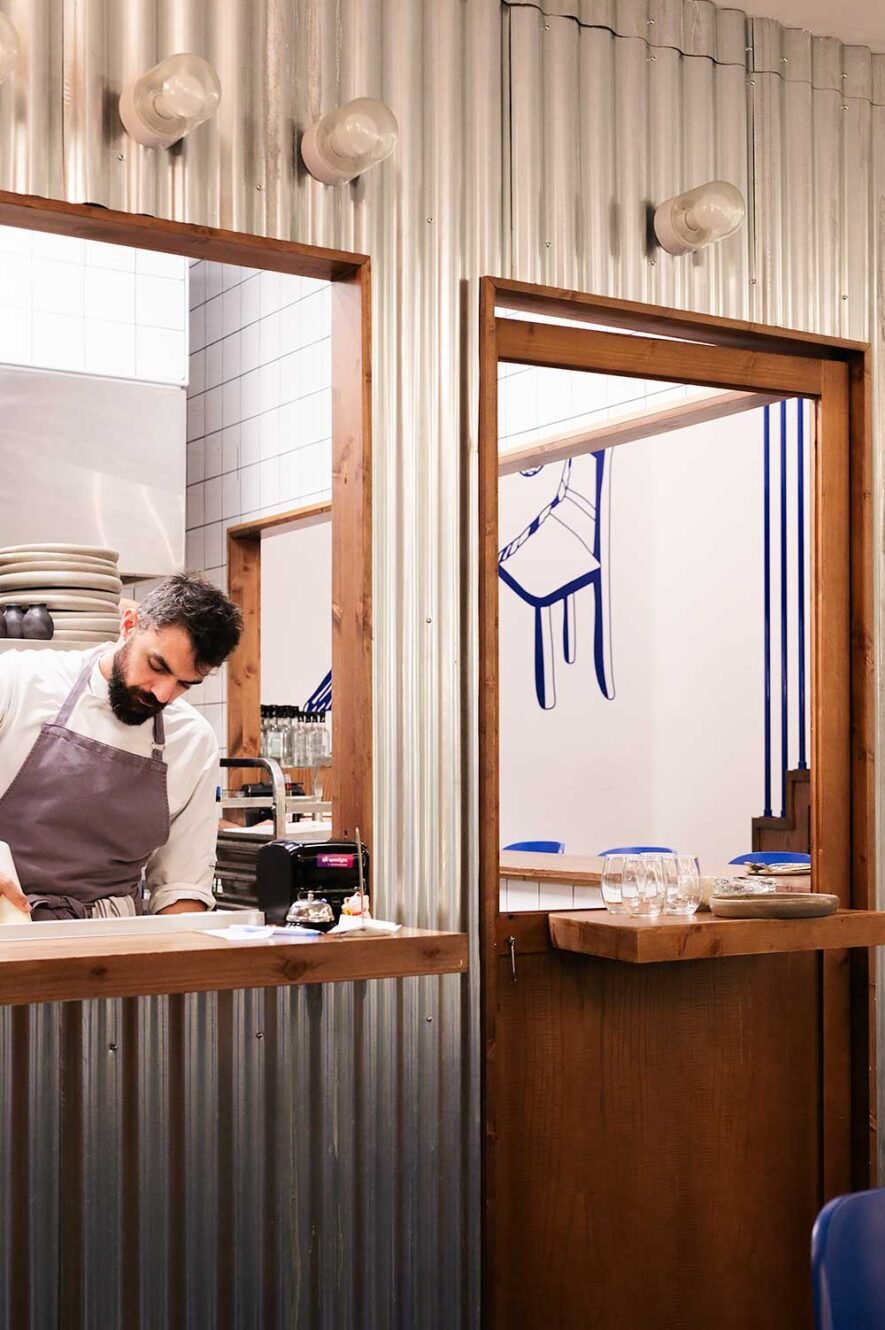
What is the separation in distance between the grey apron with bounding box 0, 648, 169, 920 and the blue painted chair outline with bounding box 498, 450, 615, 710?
119 cm

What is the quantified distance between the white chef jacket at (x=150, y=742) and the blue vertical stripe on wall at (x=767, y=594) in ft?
4.68

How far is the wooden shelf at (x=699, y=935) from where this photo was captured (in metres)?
2.71

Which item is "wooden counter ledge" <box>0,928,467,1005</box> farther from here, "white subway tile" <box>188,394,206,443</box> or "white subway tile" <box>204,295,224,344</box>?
"white subway tile" <box>204,295,224,344</box>

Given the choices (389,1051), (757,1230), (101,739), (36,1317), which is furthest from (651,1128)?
(101,739)

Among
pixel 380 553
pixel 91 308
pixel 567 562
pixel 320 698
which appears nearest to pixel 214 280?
pixel 91 308

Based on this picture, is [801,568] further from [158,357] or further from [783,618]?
[158,357]

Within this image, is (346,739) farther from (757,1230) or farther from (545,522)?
(757,1230)

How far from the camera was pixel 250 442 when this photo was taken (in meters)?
5.58

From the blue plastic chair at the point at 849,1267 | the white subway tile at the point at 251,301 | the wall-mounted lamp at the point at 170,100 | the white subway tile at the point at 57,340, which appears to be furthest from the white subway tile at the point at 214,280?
the blue plastic chair at the point at 849,1267

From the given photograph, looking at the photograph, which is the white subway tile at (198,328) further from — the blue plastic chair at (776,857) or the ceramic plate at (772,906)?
the ceramic plate at (772,906)

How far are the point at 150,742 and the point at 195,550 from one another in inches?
90.0

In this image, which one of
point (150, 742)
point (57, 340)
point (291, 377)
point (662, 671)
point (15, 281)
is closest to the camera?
point (662, 671)

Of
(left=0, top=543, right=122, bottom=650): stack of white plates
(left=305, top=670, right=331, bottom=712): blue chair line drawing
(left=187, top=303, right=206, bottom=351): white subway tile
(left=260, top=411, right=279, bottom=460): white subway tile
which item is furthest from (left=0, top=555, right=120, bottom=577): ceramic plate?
(left=305, top=670, right=331, bottom=712): blue chair line drawing

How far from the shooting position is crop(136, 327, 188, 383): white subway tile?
5129mm
